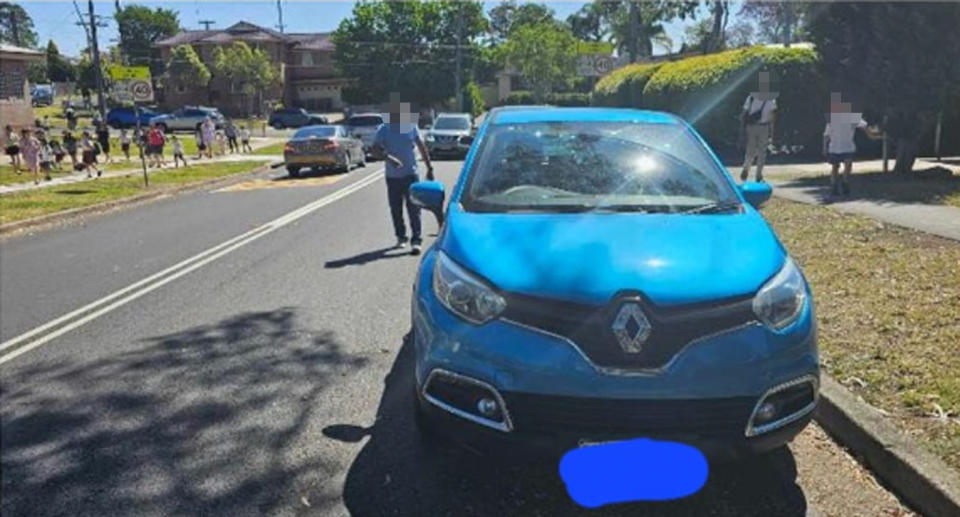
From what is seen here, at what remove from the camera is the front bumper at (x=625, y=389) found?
9.62 feet

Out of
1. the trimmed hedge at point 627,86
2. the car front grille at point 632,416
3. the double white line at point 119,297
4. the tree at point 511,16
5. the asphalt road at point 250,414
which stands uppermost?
the tree at point 511,16

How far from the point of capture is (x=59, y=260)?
9.95 m

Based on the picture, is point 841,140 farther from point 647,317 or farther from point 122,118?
point 122,118

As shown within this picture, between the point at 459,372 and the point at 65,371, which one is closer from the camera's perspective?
the point at 459,372

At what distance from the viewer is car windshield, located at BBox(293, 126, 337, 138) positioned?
2256 cm

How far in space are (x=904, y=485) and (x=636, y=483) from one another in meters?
1.28

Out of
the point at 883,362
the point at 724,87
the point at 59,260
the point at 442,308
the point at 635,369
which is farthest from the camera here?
the point at 724,87

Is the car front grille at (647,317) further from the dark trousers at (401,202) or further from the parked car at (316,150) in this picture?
the parked car at (316,150)

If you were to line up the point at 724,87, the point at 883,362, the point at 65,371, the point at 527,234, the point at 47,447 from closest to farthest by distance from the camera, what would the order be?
the point at 527,234
the point at 47,447
the point at 883,362
the point at 65,371
the point at 724,87

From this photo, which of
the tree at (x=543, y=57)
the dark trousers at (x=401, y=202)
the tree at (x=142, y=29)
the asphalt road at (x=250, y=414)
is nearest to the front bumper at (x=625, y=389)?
the asphalt road at (x=250, y=414)

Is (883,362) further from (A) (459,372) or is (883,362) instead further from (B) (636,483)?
(A) (459,372)

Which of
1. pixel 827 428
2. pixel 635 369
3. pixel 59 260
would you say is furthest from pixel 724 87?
pixel 635 369

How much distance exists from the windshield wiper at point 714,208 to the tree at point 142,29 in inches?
3967

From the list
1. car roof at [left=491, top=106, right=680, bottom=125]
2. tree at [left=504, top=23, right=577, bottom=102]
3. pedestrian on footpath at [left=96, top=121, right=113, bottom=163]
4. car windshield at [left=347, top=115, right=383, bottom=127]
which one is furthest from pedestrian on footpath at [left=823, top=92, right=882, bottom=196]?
tree at [left=504, top=23, right=577, bottom=102]
